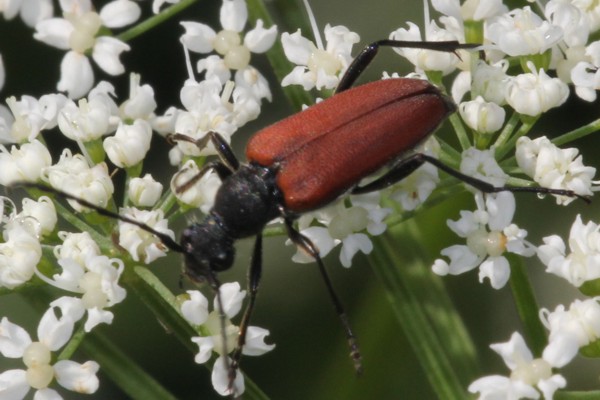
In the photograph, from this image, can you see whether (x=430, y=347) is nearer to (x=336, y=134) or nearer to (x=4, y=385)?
(x=336, y=134)

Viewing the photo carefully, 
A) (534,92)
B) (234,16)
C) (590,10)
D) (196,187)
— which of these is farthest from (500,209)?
(234,16)

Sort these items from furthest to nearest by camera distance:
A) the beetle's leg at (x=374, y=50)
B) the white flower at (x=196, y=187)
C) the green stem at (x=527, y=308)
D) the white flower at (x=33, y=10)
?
the white flower at (x=33, y=10) → the beetle's leg at (x=374, y=50) → the white flower at (x=196, y=187) → the green stem at (x=527, y=308)

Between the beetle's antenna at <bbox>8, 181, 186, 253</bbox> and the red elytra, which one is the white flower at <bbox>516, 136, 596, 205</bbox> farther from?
the beetle's antenna at <bbox>8, 181, 186, 253</bbox>

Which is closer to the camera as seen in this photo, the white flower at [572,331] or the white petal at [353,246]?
the white flower at [572,331]

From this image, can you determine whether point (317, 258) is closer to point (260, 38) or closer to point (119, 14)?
point (260, 38)

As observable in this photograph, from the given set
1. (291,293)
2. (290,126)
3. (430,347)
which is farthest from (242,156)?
(430,347)

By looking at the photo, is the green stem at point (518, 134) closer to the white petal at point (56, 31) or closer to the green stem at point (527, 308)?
the green stem at point (527, 308)

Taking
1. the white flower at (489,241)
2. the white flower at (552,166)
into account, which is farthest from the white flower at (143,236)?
the white flower at (552,166)

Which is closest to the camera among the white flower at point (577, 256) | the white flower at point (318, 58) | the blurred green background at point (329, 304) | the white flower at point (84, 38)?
the white flower at point (577, 256)
